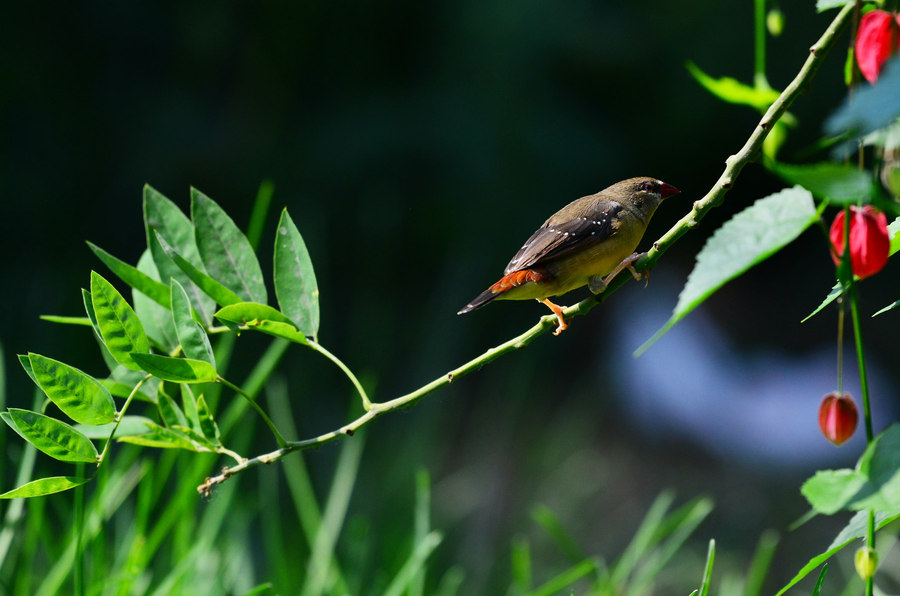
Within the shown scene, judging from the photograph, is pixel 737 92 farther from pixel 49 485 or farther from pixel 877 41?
pixel 49 485

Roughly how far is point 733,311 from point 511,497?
6.00 feet

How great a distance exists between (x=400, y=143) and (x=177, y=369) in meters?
2.59

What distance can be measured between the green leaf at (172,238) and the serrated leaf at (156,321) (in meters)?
0.05

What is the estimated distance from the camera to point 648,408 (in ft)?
13.0

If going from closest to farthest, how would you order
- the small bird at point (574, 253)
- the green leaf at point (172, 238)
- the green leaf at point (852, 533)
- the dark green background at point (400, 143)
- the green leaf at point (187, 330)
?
1. the green leaf at point (852, 533)
2. the green leaf at point (187, 330)
3. the green leaf at point (172, 238)
4. the small bird at point (574, 253)
5. the dark green background at point (400, 143)

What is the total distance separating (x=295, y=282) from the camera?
2.49ft

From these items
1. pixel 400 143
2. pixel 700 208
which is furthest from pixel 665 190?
pixel 400 143

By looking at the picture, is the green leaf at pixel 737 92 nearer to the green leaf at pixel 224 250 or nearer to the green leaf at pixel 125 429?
the green leaf at pixel 224 250

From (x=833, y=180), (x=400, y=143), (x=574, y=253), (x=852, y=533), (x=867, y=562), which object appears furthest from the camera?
(x=400, y=143)

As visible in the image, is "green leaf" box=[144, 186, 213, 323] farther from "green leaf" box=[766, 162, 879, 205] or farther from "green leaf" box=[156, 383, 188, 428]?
"green leaf" box=[766, 162, 879, 205]

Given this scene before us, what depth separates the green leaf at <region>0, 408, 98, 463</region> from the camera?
621 mm

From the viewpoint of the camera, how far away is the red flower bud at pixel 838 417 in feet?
1.69

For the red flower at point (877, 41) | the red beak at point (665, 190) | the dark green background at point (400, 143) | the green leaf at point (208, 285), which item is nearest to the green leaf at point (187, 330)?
the green leaf at point (208, 285)

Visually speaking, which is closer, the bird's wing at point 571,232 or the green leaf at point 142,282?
the green leaf at point 142,282
